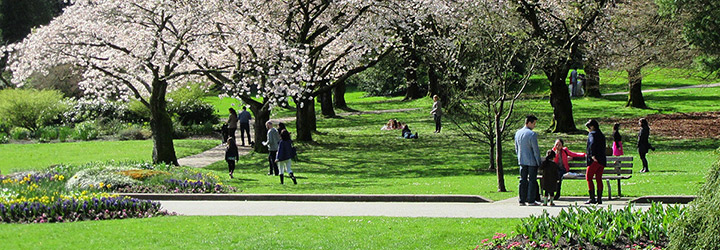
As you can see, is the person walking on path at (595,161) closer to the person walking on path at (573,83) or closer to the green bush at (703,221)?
the green bush at (703,221)

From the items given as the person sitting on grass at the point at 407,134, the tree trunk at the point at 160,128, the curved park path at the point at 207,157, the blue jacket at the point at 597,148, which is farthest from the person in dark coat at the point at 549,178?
the person sitting on grass at the point at 407,134

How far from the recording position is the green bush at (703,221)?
6.51m

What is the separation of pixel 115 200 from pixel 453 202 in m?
5.91

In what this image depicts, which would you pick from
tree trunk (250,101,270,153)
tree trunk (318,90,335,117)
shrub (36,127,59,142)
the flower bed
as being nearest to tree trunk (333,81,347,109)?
tree trunk (318,90,335,117)

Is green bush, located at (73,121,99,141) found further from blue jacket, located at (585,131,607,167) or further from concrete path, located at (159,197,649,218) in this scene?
blue jacket, located at (585,131,607,167)

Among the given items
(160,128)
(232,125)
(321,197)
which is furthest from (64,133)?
(321,197)

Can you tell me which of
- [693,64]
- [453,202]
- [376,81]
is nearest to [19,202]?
[453,202]

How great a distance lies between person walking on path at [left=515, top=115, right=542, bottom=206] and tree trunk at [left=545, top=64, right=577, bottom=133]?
1856 cm

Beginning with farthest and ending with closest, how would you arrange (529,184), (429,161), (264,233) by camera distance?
1. (429,161)
2. (529,184)
3. (264,233)

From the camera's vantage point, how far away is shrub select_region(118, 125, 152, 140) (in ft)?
121

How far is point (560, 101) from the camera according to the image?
32.9 metres

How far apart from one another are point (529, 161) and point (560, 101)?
19.6 meters

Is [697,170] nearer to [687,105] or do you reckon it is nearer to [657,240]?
[657,240]

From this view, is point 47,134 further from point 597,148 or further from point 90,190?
point 597,148
